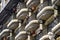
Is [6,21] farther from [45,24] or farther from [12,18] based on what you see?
[45,24]

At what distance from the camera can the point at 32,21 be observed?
10.1 m

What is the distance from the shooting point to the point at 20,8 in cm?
1112

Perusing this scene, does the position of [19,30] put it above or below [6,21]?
below

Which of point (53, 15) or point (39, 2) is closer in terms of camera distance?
point (53, 15)

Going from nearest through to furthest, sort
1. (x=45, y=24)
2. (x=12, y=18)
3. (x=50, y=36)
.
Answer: (x=50, y=36) < (x=45, y=24) < (x=12, y=18)

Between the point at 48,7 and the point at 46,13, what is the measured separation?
0.52 feet

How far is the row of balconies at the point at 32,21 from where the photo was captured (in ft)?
31.0

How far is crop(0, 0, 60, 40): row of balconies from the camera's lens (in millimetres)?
9459

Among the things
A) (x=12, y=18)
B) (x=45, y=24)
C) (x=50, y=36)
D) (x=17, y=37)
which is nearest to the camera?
(x=50, y=36)

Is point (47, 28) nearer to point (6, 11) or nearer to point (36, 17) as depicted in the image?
point (36, 17)

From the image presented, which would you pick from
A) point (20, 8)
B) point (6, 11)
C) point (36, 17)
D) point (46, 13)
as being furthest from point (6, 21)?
point (46, 13)

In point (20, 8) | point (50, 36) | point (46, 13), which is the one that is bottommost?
point (50, 36)

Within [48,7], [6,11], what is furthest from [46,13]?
[6,11]

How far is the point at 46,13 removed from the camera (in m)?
9.55
